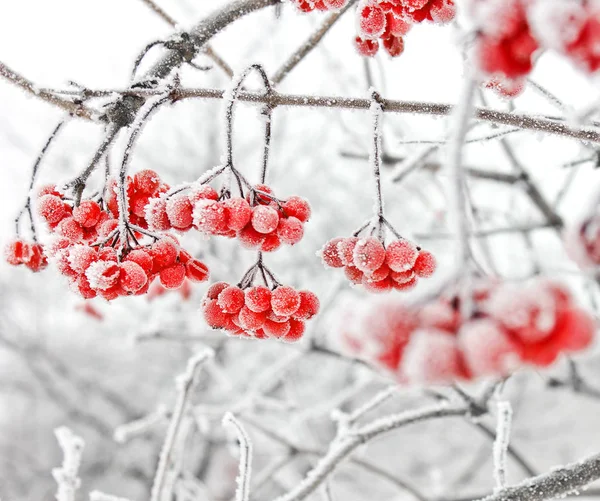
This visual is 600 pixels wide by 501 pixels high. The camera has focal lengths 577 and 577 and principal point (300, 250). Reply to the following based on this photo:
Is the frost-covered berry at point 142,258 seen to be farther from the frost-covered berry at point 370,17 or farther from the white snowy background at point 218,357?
the white snowy background at point 218,357

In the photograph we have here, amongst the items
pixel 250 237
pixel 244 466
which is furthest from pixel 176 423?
pixel 250 237

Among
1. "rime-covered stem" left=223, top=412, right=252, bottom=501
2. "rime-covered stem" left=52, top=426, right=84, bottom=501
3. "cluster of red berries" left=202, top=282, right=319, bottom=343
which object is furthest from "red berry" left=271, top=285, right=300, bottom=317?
"rime-covered stem" left=52, top=426, right=84, bottom=501

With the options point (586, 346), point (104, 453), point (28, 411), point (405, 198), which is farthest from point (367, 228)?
point (28, 411)

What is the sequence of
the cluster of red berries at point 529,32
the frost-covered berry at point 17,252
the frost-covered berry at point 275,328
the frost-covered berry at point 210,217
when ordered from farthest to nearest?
1. the frost-covered berry at point 17,252
2. the frost-covered berry at point 275,328
3. the frost-covered berry at point 210,217
4. the cluster of red berries at point 529,32

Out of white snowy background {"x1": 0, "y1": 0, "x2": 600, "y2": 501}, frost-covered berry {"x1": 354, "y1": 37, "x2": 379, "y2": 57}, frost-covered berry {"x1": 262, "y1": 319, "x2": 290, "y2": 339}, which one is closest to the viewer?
frost-covered berry {"x1": 262, "y1": 319, "x2": 290, "y2": 339}

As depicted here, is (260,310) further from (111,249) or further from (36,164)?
(36,164)

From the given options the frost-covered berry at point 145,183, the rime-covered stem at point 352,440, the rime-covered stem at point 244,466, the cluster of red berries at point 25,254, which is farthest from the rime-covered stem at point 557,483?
the cluster of red berries at point 25,254

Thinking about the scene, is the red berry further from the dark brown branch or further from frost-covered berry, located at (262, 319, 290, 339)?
the dark brown branch
